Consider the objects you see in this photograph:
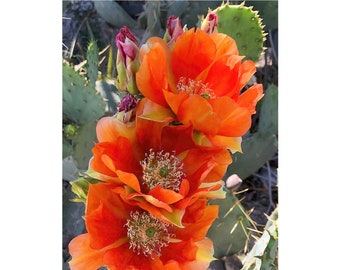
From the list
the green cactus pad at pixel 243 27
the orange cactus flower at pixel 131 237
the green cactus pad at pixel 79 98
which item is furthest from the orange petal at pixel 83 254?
the green cactus pad at pixel 243 27

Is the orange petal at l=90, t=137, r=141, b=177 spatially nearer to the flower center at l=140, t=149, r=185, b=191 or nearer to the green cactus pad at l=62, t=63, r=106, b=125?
the flower center at l=140, t=149, r=185, b=191

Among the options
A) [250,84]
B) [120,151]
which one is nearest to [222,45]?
[250,84]

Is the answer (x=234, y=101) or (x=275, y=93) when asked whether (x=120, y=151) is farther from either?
(x=275, y=93)

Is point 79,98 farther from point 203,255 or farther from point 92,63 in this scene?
point 203,255

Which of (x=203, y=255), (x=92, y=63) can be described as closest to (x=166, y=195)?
(x=203, y=255)

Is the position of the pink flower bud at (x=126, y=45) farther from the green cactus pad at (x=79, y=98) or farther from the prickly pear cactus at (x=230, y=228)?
the prickly pear cactus at (x=230, y=228)

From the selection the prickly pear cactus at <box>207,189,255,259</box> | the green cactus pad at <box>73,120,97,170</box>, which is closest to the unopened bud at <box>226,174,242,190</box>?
the prickly pear cactus at <box>207,189,255,259</box>
